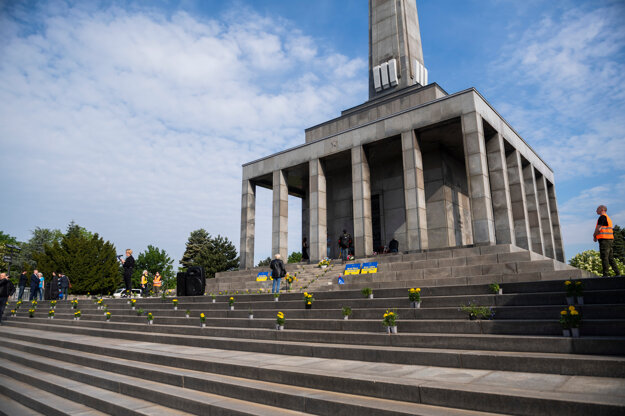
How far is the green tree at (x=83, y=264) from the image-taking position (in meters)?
38.8

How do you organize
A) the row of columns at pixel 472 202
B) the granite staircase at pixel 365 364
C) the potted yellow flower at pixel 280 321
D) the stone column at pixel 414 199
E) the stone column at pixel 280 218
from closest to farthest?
the granite staircase at pixel 365 364, the potted yellow flower at pixel 280 321, the row of columns at pixel 472 202, the stone column at pixel 414 199, the stone column at pixel 280 218

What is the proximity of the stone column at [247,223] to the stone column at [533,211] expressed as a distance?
19550 mm

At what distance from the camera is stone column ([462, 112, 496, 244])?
18.5 meters

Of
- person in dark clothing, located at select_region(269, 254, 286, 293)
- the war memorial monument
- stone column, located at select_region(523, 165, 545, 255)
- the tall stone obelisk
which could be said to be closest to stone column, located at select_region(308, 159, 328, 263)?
the war memorial monument

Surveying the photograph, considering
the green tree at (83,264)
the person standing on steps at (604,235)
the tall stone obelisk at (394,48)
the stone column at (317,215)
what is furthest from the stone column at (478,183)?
the green tree at (83,264)

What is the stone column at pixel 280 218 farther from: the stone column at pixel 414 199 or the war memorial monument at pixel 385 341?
the stone column at pixel 414 199

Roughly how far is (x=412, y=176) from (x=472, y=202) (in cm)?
354

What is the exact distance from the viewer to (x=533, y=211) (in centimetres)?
2608

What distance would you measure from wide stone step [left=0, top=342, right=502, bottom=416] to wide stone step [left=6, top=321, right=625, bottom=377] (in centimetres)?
149

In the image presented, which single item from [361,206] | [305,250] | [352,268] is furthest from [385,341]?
[305,250]

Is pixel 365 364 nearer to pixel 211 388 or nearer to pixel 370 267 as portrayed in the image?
pixel 211 388

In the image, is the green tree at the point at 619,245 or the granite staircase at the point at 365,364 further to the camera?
the green tree at the point at 619,245

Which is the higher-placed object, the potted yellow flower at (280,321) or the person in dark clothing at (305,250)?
the person in dark clothing at (305,250)

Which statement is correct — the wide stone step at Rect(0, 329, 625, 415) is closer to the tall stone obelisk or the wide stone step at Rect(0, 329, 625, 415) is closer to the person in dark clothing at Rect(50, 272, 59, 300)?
the person in dark clothing at Rect(50, 272, 59, 300)
